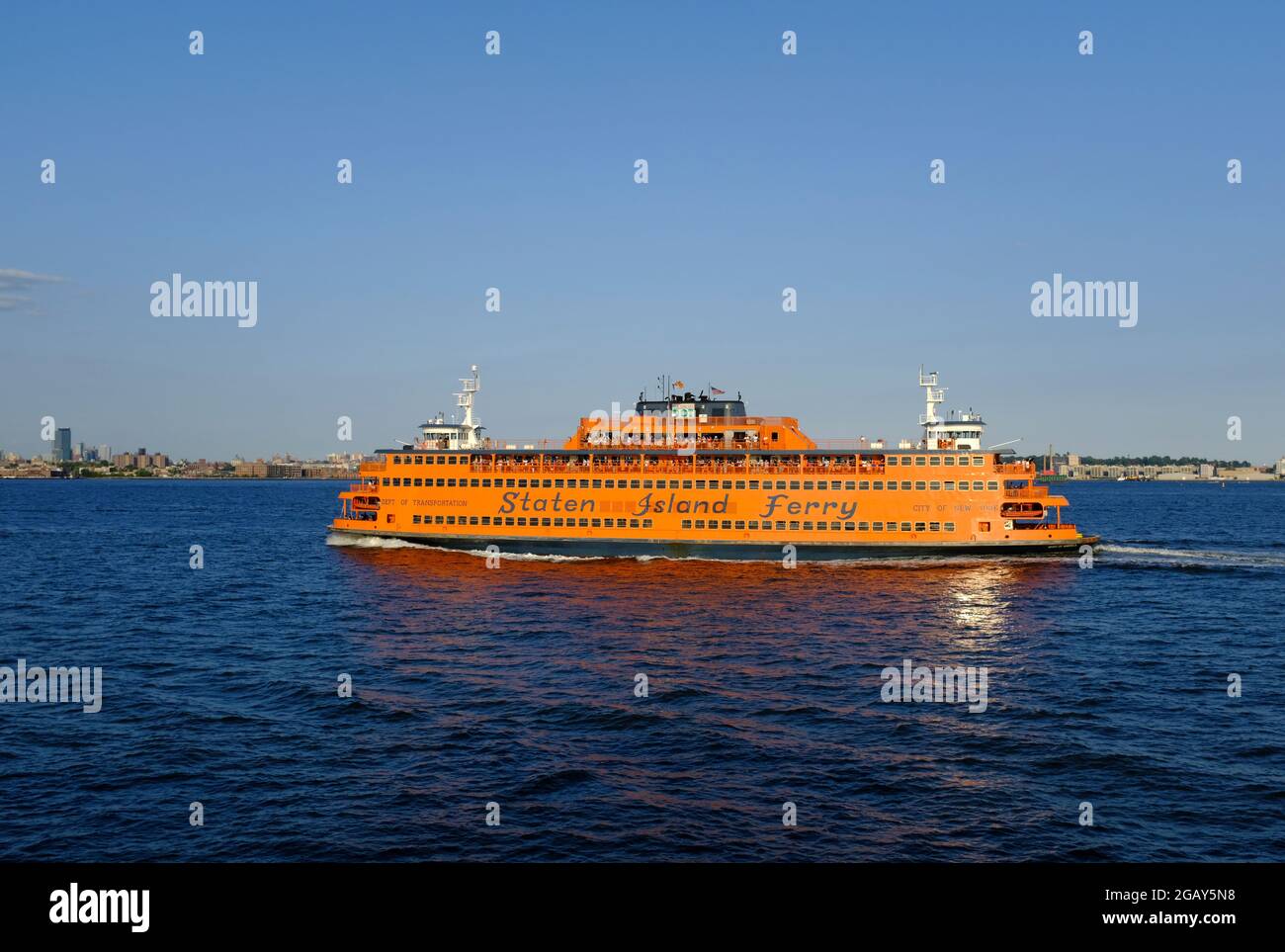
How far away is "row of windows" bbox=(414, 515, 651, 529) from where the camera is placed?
72.8 metres

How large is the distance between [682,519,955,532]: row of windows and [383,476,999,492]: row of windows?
257 centimetres

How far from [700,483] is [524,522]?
1468cm

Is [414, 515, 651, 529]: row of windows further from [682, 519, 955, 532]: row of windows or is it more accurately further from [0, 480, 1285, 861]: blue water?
[0, 480, 1285, 861]: blue water

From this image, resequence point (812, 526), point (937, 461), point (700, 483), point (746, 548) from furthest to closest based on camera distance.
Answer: point (700, 483) < point (746, 548) < point (812, 526) < point (937, 461)

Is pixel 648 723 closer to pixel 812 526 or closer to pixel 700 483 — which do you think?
pixel 812 526

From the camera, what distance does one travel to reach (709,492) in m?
71.3

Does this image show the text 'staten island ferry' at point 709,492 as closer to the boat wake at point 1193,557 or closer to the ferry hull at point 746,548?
the ferry hull at point 746,548

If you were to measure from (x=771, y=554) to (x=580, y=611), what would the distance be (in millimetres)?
23876

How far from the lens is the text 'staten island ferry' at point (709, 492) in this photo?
6731 cm

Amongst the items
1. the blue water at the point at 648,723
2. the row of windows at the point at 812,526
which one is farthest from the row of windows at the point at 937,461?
the blue water at the point at 648,723

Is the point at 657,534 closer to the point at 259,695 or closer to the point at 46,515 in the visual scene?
the point at 259,695

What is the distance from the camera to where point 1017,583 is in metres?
58.4

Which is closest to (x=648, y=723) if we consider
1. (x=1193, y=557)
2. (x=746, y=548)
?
(x=746, y=548)
